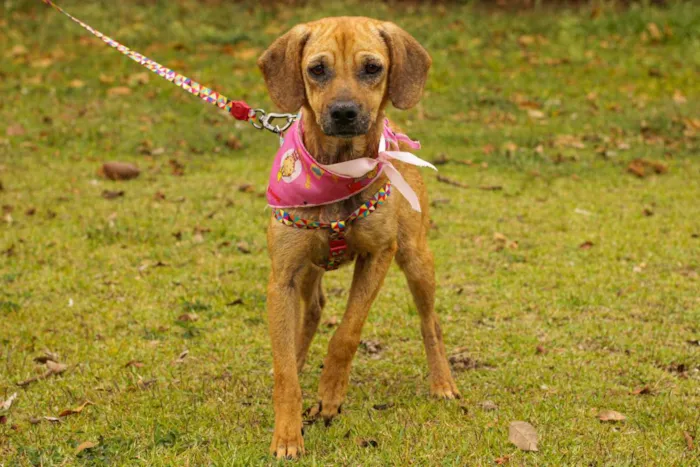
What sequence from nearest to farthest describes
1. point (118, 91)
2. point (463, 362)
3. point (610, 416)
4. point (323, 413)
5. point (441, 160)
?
1. point (323, 413)
2. point (610, 416)
3. point (463, 362)
4. point (441, 160)
5. point (118, 91)

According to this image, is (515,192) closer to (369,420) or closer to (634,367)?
(634,367)

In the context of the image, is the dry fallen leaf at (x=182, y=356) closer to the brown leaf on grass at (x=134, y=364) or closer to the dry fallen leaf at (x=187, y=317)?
the brown leaf on grass at (x=134, y=364)

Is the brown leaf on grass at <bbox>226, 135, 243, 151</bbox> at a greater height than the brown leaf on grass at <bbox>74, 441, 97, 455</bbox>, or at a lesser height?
lesser

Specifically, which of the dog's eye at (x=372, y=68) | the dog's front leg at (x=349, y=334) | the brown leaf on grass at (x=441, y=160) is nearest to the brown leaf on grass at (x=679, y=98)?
the brown leaf on grass at (x=441, y=160)

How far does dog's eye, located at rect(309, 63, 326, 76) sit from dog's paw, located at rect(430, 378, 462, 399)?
1.94 m

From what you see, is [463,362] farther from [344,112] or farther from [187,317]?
[344,112]

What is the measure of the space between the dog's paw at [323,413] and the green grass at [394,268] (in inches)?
3.1

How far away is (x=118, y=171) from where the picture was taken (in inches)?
391

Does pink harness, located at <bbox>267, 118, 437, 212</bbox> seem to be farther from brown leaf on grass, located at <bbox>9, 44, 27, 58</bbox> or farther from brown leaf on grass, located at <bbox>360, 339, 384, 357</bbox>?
brown leaf on grass, located at <bbox>9, 44, 27, 58</bbox>

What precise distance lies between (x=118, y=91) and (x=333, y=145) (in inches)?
382

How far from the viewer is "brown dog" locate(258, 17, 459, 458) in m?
4.15

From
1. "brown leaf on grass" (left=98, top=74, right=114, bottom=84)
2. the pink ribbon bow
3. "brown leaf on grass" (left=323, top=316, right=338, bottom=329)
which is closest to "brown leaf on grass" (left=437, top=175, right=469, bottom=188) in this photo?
"brown leaf on grass" (left=323, top=316, right=338, bottom=329)

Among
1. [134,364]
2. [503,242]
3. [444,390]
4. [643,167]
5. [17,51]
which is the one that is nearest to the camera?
[444,390]

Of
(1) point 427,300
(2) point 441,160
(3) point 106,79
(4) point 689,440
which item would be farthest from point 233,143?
(4) point 689,440
